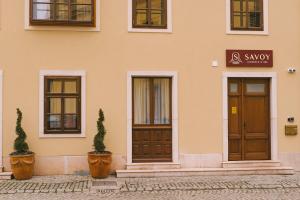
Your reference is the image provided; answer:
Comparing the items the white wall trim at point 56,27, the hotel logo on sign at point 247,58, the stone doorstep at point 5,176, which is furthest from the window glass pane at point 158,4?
the stone doorstep at point 5,176

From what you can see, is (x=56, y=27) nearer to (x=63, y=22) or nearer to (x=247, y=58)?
(x=63, y=22)

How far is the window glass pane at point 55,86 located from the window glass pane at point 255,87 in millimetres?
5249

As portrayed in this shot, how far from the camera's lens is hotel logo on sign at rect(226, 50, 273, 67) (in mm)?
13922

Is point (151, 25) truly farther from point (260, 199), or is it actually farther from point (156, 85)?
point (260, 199)

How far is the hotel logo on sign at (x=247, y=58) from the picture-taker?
13.9m

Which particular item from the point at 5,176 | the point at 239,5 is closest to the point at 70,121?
the point at 5,176

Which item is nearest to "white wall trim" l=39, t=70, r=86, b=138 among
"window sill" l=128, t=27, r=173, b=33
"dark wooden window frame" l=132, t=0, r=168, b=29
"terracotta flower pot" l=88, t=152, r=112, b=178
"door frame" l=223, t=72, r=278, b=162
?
"terracotta flower pot" l=88, t=152, r=112, b=178

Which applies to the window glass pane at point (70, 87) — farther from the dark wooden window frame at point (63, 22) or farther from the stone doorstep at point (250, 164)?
the stone doorstep at point (250, 164)

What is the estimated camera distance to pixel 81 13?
13.3 meters

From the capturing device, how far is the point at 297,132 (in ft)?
46.4

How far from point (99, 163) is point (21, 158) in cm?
195

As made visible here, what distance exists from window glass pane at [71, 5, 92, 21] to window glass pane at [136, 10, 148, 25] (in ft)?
4.46

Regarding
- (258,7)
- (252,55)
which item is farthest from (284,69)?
(258,7)

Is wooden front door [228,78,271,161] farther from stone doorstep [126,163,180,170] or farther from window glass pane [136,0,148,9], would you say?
window glass pane [136,0,148,9]
